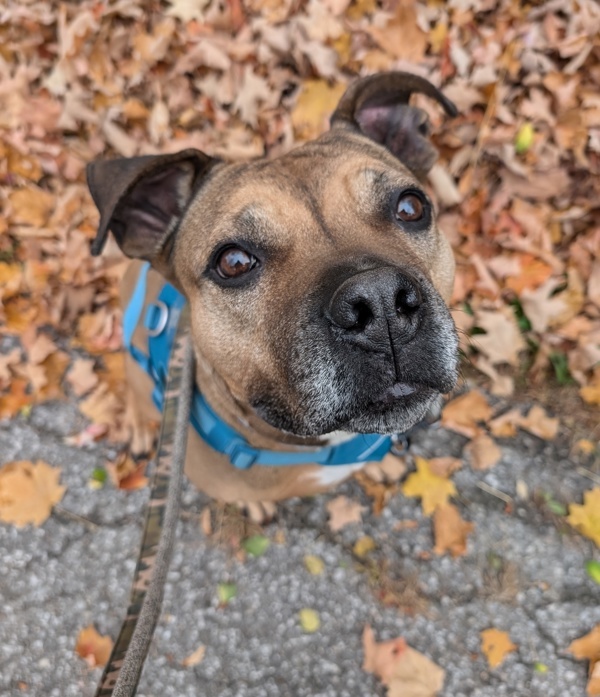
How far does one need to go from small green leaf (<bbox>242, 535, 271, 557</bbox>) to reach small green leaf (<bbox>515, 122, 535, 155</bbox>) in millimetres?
3308

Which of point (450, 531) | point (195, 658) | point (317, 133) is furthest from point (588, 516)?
point (317, 133)

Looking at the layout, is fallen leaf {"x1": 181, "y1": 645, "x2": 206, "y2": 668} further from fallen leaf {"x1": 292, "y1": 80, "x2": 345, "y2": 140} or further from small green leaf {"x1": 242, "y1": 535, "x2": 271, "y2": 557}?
fallen leaf {"x1": 292, "y1": 80, "x2": 345, "y2": 140}

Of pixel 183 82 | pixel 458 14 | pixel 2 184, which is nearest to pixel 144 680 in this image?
pixel 2 184

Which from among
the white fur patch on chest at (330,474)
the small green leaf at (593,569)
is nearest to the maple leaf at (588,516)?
the small green leaf at (593,569)

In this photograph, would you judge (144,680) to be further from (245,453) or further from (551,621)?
(551,621)

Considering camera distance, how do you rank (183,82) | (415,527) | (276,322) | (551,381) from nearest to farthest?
(276,322)
(415,527)
(551,381)
(183,82)

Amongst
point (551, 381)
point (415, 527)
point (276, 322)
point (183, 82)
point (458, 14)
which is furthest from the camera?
point (183, 82)

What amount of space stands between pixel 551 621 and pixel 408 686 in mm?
920

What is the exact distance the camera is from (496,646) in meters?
3.30

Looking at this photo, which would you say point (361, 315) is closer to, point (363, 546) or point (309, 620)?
point (363, 546)

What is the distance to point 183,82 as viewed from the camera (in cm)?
482

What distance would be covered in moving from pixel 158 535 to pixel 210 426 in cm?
66

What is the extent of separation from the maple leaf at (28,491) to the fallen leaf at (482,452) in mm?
2847

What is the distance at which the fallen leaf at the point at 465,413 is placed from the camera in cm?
390
